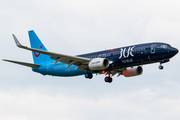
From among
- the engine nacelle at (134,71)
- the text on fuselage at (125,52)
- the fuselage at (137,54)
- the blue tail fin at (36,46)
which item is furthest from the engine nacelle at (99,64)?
the blue tail fin at (36,46)

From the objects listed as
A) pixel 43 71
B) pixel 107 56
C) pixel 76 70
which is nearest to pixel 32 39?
pixel 43 71

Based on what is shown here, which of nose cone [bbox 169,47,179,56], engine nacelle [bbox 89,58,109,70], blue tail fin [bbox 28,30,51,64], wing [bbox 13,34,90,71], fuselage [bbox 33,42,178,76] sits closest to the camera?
nose cone [bbox 169,47,179,56]

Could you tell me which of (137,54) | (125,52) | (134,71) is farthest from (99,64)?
(134,71)

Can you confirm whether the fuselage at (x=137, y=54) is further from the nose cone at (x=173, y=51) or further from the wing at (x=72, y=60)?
the wing at (x=72, y=60)

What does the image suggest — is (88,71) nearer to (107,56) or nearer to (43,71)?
(107,56)

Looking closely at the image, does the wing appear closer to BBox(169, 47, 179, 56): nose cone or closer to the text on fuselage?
the text on fuselage

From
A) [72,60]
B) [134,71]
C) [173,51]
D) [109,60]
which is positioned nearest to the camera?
[173,51]

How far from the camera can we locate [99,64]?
4884 centimetres

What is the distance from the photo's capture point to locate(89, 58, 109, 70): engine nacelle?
48.9 meters

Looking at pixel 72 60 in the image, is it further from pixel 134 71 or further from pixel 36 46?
pixel 36 46

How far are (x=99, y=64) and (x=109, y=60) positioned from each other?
212cm

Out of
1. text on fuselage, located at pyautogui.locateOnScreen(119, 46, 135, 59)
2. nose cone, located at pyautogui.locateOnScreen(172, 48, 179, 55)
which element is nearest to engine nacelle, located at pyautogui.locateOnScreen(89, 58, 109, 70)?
text on fuselage, located at pyautogui.locateOnScreen(119, 46, 135, 59)

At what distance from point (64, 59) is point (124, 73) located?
11.3 meters

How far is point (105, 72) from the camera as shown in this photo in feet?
→ 175
